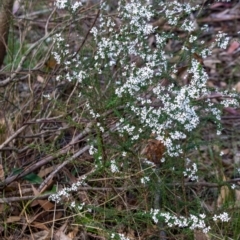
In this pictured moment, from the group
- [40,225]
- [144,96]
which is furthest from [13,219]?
[144,96]

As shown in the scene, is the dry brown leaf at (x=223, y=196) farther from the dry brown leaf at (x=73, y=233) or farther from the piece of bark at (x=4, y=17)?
the piece of bark at (x=4, y=17)

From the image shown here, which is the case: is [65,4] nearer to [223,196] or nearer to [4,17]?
[4,17]

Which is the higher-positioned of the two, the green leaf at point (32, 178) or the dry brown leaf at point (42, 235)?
the green leaf at point (32, 178)

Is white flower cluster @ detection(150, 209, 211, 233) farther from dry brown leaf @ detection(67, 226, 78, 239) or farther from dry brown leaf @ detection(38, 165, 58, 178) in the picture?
dry brown leaf @ detection(38, 165, 58, 178)

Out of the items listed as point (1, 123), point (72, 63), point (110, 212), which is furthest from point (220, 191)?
point (1, 123)

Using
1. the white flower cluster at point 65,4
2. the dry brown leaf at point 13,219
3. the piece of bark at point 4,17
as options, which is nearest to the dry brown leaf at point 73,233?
the dry brown leaf at point 13,219

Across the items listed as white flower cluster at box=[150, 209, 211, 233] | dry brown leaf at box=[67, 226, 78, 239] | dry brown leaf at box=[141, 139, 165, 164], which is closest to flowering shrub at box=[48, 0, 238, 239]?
white flower cluster at box=[150, 209, 211, 233]

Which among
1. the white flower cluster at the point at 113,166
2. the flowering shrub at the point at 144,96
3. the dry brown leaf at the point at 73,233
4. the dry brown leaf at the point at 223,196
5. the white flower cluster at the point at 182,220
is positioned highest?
the flowering shrub at the point at 144,96

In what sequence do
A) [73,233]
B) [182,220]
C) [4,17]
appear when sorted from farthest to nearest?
[4,17]
[73,233]
[182,220]
